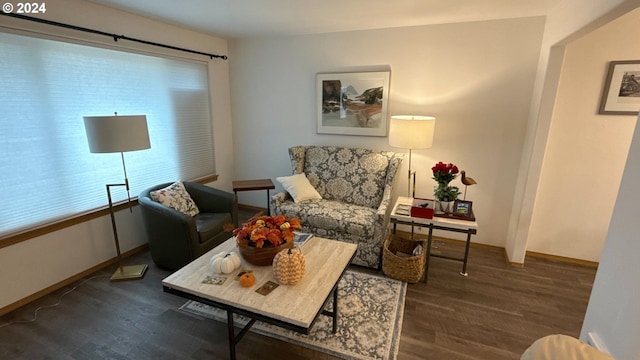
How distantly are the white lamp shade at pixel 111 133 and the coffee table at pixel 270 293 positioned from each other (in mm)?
1180

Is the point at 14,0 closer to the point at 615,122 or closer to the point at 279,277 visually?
the point at 279,277

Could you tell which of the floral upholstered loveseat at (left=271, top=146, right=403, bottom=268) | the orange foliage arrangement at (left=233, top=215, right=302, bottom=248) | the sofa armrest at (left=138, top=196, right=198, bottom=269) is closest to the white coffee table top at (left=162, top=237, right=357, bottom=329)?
the orange foliage arrangement at (left=233, top=215, right=302, bottom=248)

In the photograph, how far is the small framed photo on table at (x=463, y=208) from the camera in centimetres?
269

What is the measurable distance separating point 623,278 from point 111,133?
10.5 ft

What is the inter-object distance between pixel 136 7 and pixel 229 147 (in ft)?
6.71

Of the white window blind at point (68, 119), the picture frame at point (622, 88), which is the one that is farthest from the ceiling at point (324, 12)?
the picture frame at point (622, 88)

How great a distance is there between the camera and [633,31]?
2.45 m

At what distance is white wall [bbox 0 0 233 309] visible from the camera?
225cm

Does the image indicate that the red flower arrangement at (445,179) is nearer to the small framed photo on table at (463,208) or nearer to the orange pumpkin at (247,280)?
the small framed photo on table at (463,208)

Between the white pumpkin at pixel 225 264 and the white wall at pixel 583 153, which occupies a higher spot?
the white wall at pixel 583 153

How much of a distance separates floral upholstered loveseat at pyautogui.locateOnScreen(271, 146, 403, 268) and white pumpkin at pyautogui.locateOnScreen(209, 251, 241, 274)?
4.10 ft

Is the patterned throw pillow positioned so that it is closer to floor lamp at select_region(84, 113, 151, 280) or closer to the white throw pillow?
floor lamp at select_region(84, 113, 151, 280)

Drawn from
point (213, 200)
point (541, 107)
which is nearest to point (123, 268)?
point (213, 200)

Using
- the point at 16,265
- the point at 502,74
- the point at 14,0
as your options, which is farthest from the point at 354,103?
the point at 16,265
